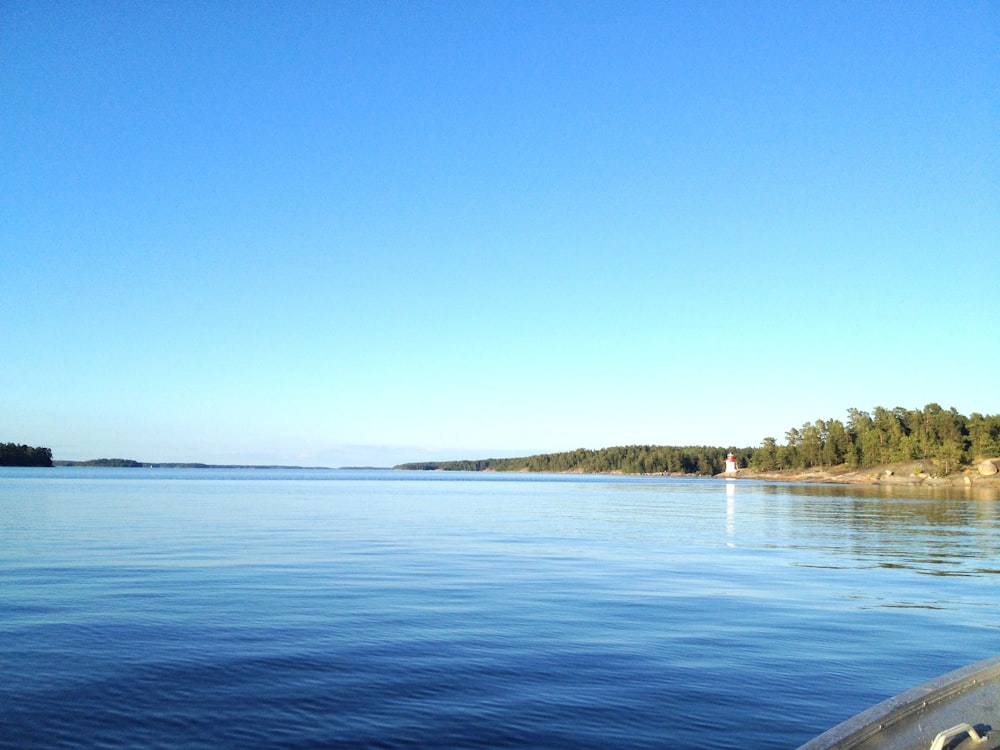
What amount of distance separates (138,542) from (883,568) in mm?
33845

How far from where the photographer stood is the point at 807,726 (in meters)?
11.3

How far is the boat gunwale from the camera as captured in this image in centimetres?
707

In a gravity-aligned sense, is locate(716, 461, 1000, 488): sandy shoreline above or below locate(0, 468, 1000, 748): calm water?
below

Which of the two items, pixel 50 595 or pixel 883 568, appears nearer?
pixel 50 595

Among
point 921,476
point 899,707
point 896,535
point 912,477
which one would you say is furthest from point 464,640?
point 912,477

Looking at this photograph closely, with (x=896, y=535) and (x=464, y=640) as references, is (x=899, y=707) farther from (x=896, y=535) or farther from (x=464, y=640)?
(x=896, y=535)

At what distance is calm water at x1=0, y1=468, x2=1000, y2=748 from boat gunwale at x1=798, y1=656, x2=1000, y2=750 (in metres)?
2.60

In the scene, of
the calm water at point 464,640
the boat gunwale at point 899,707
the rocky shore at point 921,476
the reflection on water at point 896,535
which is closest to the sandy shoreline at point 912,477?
the rocky shore at point 921,476

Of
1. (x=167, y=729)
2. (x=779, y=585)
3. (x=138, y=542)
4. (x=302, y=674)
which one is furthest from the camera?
(x=138, y=542)

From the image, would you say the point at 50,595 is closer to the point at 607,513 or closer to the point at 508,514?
the point at 508,514

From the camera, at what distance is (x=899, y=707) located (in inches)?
316

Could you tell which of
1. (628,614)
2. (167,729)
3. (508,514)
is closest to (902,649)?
(628,614)

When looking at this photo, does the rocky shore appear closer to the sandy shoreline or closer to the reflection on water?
the sandy shoreline

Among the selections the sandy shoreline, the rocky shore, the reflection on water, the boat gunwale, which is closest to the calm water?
the reflection on water
